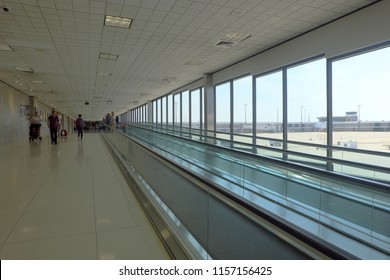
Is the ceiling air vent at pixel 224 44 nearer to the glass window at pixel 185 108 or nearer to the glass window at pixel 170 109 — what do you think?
the glass window at pixel 185 108

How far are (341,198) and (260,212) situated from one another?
1862 millimetres

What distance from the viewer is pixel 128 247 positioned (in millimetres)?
2568

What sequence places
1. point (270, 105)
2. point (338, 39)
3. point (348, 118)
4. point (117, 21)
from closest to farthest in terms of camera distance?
point (117, 21), point (338, 39), point (348, 118), point (270, 105)

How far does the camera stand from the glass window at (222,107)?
44.0 ft

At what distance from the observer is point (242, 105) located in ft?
40.4

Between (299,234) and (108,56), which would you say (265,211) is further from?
(108,56)

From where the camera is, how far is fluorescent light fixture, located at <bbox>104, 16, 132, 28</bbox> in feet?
22.1

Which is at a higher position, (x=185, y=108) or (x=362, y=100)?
(x=185, y=108)

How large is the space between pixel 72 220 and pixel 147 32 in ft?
19.7

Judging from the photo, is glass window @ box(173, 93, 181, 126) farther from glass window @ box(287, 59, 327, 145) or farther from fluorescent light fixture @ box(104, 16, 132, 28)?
fluorescent light fixture @ box(104, 16, 132, 28)

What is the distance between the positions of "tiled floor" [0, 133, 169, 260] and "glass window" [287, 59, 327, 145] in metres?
6.04

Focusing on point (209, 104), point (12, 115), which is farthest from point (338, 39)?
point (12, 115)

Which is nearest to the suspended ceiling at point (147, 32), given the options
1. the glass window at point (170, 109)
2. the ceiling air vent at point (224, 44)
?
the ceiling air vent at point (224, 44)
